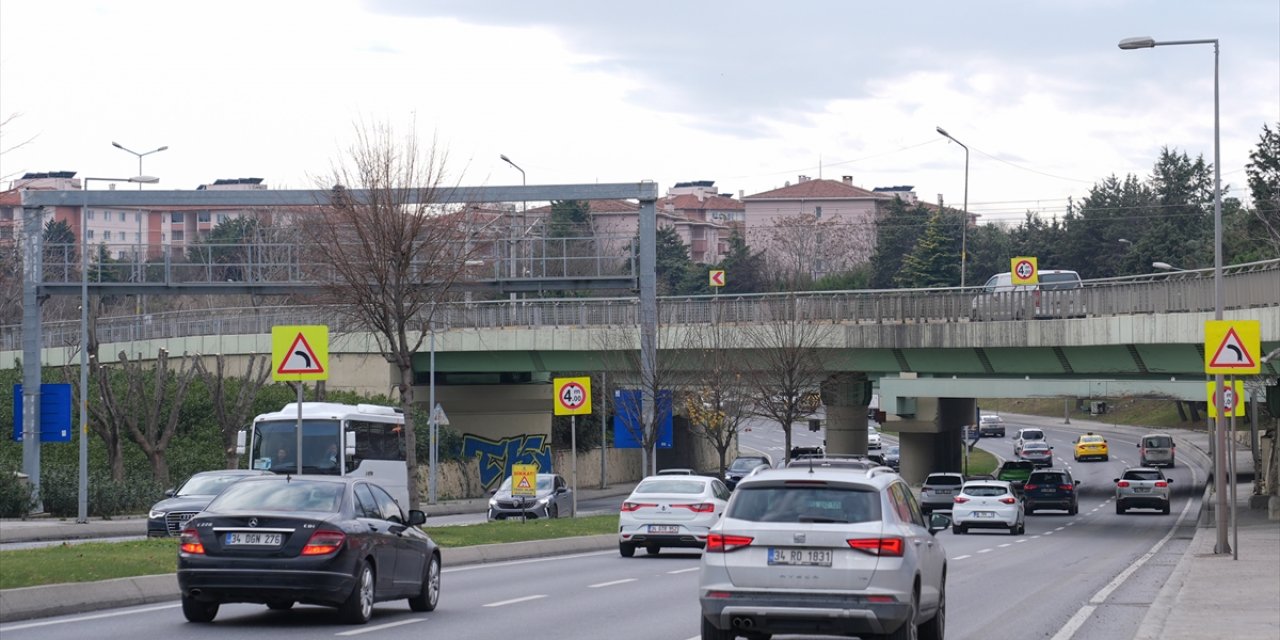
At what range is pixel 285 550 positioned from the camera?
14227mm

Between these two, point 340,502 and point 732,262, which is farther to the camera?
point 732,262

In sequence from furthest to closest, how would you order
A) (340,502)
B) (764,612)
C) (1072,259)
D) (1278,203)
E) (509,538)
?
(1072,259) < (1278,203) < (509,538) < (340,502) < (764,612)

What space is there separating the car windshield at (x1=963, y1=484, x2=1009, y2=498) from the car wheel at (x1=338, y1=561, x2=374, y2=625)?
1074 inches

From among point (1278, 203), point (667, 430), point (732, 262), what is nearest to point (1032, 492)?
point (667, 430)

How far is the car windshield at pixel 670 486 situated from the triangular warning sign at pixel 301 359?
277 inches

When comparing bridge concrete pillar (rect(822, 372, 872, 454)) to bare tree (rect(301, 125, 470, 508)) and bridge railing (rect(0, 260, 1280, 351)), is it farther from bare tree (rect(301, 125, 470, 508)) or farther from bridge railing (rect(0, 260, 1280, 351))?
bare tree (rect(301, 125, 470, 508))

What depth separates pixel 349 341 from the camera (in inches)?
2387

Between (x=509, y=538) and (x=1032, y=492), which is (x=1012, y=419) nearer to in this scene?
(x=1032, y=492)

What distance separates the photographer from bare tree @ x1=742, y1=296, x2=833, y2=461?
49875mm

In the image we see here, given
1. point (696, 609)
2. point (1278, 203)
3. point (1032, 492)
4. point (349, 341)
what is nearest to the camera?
point (696, 609)

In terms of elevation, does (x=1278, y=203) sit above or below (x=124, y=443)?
above

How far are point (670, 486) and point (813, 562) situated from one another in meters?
15.4

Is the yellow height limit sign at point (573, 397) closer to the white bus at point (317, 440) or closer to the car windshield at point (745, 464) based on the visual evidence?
the white bus at point (317, 440)

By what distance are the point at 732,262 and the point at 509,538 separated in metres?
92.8
